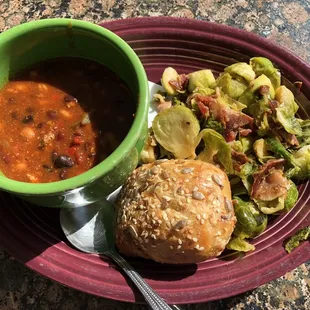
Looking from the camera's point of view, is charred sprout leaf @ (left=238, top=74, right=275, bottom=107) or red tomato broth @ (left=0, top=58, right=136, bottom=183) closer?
red tomato broth @ (left=0, top=58, right=136, bottom=183)

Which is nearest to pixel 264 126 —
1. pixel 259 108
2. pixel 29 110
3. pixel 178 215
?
pixel 259 108

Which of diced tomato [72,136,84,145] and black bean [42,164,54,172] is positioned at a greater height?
diced tomato [72,136,84,145]

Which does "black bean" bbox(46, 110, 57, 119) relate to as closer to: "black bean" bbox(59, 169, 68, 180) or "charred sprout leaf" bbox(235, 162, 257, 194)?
"black bean" bbox(59, 169, 68, 180)

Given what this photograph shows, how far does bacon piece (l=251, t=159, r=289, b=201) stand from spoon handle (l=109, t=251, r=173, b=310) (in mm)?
497

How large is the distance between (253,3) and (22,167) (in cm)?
156

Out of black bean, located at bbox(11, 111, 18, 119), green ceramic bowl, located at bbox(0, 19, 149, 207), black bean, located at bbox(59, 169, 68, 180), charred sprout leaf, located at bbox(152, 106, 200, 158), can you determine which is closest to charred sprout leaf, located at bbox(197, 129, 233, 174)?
charred sprout leaf, located at bbox(152, 106, 200, 158)

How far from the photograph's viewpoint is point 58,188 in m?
1.56

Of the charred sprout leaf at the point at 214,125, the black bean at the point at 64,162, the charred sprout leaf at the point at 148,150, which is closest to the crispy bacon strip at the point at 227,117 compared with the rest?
the charred sprout leaf at the point at 214,125

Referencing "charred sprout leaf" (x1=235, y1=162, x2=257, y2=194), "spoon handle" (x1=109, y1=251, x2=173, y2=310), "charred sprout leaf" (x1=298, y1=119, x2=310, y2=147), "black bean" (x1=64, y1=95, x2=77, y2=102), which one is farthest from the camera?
"charred sprout leaf" (x1=298, y1=119, x2=310, y2=147)

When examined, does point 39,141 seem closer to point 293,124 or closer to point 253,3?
point 293,124

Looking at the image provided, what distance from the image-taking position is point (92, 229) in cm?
189

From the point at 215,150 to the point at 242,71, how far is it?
0.35m

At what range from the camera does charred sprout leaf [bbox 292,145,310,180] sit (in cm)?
193

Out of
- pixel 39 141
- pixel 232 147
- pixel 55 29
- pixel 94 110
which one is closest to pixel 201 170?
pixel 232 147
